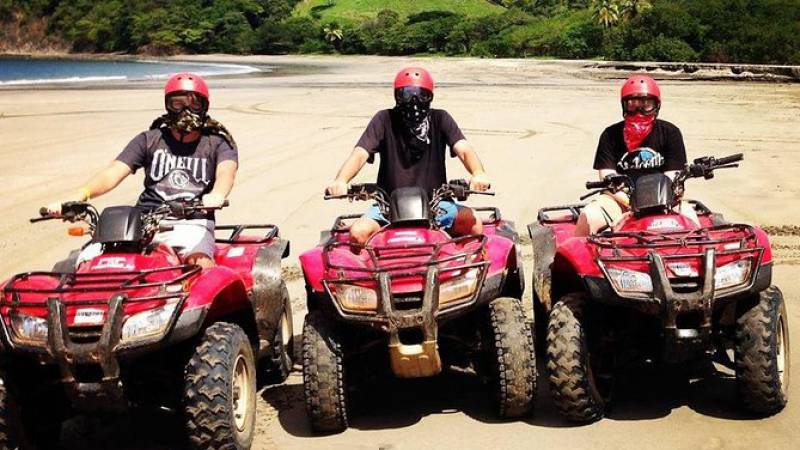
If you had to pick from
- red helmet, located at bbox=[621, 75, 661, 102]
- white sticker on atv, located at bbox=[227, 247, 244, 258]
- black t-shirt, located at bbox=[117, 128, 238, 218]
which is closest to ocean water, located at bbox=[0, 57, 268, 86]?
black t-shirt, located at bbox=[117, 128, 238, 218]

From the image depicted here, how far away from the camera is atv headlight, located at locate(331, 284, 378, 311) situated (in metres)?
5.73

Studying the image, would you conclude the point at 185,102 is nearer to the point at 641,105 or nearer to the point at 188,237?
the point at 188,237

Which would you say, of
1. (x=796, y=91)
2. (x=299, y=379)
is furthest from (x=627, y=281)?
(x=796, y=91)

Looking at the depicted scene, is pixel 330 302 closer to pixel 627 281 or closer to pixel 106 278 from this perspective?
pixel 106 278

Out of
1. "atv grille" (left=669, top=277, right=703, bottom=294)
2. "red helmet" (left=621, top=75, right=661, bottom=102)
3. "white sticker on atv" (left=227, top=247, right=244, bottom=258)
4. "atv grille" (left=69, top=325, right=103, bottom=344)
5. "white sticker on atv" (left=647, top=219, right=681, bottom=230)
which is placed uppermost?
"red helmet" (left=621, top=75, right=661, bottom=102)

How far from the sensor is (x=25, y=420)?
5.39 m

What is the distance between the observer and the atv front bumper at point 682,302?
5.56 m

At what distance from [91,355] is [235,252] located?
198cm

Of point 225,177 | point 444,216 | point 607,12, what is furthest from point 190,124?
point 607,12

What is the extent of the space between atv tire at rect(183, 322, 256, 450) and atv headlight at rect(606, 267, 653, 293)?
1946 mm

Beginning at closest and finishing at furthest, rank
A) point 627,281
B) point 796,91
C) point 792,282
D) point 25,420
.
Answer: point 25,420 → point 627,281 → point 792,282 → point 796,91

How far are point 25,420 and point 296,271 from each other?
15.6 feet

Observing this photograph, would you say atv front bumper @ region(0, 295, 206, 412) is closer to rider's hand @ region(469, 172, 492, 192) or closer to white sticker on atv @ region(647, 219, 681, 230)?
rider's hand @ region(469, 172, 492, 192)

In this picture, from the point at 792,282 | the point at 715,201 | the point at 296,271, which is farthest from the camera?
the point at 715,201
